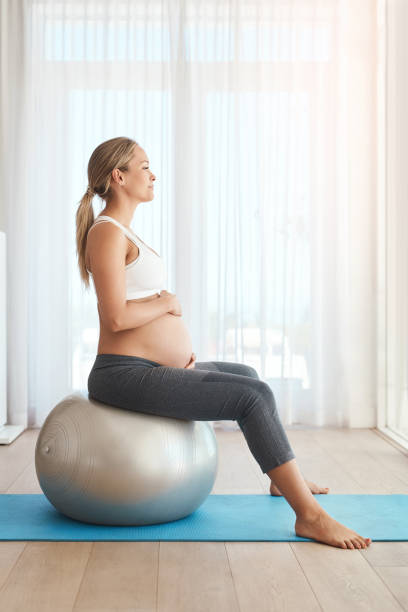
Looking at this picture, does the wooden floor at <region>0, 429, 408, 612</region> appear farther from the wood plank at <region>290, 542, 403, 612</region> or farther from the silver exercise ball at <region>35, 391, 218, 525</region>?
the silver exercise ball at <region>35, 391, 218, 525</region>

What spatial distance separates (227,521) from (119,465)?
1.32 feet

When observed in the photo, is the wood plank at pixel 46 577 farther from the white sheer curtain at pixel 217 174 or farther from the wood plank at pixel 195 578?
the white sheer curtain at pixel 217 174

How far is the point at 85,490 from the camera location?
2.04 metres

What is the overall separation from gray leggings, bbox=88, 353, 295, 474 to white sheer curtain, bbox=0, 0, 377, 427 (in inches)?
68.7

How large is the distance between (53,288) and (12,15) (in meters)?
1.50

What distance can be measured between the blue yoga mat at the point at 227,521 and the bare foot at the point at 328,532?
0.03 meters

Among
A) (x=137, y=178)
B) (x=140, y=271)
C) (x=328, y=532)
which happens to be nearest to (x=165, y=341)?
(x=140, y=271)

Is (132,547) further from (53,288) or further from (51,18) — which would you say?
(51,18)

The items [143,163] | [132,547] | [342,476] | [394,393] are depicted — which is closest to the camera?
[132,547]

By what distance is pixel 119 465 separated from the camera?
6.63 feet

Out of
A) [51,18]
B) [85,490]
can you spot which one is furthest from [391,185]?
[85,490]

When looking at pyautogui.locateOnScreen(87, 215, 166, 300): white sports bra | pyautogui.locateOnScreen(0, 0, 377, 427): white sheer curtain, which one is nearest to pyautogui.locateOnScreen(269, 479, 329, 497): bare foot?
pyautogui.locateOnScreen(87, 215, 166, 300): white sports bra

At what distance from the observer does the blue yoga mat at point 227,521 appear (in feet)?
6.57

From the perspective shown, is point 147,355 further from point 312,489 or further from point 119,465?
point 312,489
